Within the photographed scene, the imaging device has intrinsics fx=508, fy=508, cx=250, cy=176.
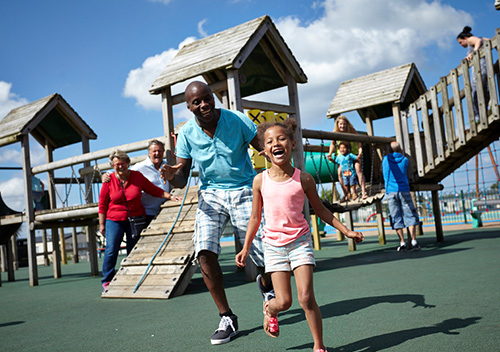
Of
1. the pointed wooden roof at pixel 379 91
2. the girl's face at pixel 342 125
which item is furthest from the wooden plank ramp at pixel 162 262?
the pointed wooden roof at pixel 379 91

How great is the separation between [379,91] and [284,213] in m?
9.84

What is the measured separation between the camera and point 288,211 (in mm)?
2992

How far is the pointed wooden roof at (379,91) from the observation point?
1179 centimetres

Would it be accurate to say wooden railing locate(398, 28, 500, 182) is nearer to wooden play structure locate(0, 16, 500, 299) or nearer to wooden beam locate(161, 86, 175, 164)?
wooden play structure locate(0, 16, 500, 299)

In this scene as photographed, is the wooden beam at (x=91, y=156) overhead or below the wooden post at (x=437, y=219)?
overhead

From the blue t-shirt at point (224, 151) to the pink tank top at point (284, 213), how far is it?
918mm

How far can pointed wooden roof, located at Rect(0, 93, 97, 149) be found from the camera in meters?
10.4

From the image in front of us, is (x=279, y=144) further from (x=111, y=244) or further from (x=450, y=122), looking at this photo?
(x=450, y=122)

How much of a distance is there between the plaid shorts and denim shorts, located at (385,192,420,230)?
6079 millimetres

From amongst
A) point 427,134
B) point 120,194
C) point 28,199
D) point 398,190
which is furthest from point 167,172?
point 427,134

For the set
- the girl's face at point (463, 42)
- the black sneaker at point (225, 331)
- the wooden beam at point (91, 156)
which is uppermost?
the girl's face at point (463, 42)

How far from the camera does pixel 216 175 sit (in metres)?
3.97

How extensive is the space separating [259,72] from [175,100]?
5.01ft

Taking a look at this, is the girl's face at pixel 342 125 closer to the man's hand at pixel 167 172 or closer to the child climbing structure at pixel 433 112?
the child climbing structure at pixel 433 112
